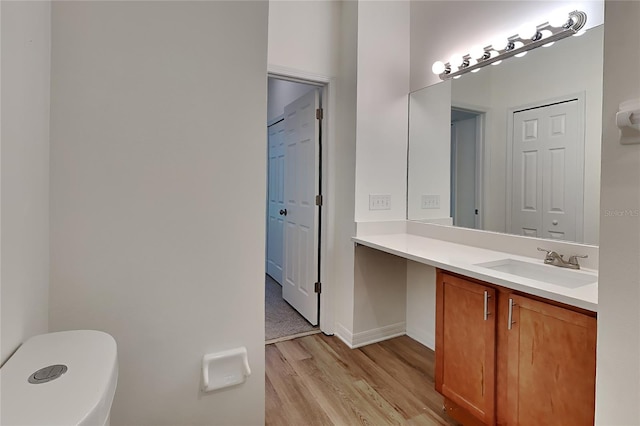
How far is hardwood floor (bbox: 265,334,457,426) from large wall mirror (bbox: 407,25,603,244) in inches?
39.9

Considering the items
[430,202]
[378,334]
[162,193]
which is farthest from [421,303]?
[162,193]

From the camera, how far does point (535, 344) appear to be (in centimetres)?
126

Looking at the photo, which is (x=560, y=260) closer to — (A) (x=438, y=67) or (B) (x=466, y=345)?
(B) (x=466, y=345)

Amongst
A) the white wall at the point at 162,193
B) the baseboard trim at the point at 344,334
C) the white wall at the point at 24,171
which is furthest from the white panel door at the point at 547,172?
the white wall at the point at 24,171

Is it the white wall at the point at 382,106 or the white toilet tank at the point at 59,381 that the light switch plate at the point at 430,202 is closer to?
the white wall at the point at 382,106

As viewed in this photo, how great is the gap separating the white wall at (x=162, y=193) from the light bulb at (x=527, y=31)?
4.78 feet

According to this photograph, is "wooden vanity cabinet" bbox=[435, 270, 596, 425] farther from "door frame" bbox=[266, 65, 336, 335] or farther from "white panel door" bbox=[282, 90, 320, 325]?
"white panel door" bbox=[282, 90, 320, 325]

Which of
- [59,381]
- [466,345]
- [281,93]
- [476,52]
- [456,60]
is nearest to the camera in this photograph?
[59,381]

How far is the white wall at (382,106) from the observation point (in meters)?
2.43

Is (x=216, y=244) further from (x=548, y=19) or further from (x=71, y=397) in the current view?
(x=548, y=19)

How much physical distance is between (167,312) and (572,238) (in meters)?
1.85

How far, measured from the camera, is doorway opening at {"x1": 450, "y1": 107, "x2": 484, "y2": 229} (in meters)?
2.19

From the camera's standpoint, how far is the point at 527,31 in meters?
1.79

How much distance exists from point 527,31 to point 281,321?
8.74 feet
